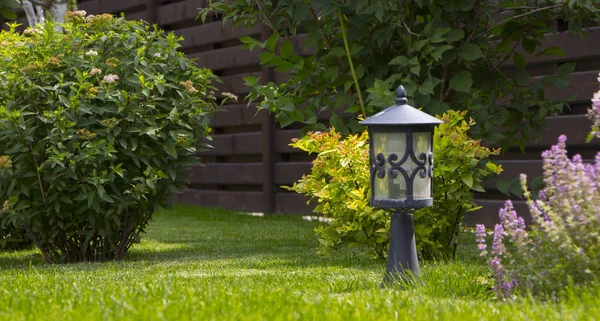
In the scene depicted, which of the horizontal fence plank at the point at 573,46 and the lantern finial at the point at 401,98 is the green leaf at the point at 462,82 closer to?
the horizontal fence plank at the point at 573,46

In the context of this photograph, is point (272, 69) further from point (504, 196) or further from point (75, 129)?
point (75, 129)

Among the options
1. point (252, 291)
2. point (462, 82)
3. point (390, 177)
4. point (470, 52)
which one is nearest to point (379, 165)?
point (390, 177)

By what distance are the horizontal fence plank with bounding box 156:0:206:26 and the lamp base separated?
7.54 meters

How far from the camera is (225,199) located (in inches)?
473

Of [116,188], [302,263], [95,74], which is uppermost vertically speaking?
[95,74]

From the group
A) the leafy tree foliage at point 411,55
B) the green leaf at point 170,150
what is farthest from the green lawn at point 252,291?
the leafy tree foliage at point 411,55

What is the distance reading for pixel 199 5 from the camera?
1201 cm

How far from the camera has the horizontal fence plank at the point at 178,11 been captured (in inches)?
480

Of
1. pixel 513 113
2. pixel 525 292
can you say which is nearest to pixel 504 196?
pixel 513 113

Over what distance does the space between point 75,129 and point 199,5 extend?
6.11 m

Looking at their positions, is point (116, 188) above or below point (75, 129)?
below

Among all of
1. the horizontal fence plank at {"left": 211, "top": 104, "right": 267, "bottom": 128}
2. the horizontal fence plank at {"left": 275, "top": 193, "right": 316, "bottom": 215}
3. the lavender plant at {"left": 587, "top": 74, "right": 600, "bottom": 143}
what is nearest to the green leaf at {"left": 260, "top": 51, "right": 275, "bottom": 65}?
the lavender plant at {"left": 587, "top": 74, "right": 600, "bottom": 143}

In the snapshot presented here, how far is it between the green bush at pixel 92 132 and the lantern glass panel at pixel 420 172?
2.09 meters

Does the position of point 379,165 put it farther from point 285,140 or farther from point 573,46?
point 285,140
